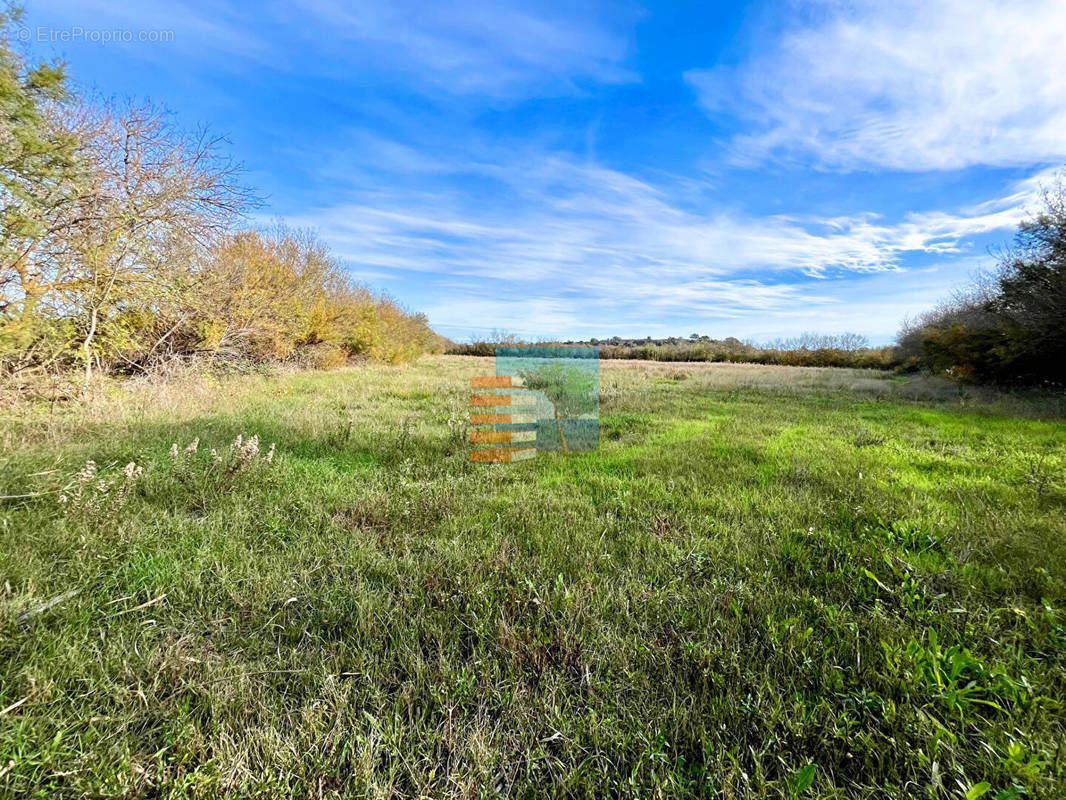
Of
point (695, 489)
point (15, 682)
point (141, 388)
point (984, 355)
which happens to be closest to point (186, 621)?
point (15, 682)

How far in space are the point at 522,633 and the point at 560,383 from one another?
4.72 m

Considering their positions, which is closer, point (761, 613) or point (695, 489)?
point (761, 613)

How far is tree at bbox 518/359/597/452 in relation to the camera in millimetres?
6555

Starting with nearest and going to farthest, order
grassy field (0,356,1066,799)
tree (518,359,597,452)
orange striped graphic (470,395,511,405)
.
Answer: grassy field (0,356,1066,799), tree (518,359,597,452), orange striped graphic (470,395,511,405)

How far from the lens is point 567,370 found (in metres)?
6.63

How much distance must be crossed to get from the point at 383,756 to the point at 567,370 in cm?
560

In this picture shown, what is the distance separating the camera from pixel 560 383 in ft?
21.4

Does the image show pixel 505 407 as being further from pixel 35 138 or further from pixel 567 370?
pixel 35 138

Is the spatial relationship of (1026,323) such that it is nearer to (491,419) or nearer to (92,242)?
Result: (491,419)

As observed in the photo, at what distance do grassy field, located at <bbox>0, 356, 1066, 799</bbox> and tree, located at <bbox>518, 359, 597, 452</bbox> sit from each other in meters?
2.19

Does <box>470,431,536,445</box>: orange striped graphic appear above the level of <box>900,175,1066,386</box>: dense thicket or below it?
below
